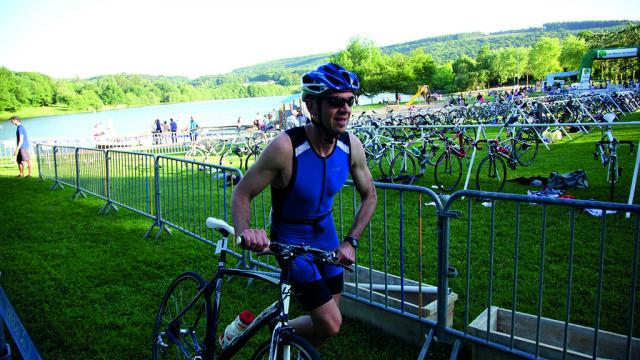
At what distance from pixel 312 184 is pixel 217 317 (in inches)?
39.1

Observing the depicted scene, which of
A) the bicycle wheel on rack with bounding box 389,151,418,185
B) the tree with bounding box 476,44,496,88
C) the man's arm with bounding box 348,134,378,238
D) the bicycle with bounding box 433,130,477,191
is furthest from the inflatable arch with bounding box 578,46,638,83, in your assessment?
the tree with bounding box 476,44,496,88

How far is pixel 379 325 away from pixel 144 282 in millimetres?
3241

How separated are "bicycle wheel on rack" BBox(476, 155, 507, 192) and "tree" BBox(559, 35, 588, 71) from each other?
350ft

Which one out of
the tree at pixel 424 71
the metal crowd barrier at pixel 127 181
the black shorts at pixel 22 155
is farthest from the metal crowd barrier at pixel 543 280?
the tree at pixel 424 71

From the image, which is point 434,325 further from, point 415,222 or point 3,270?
point 3,270

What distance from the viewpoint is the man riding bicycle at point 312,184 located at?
2.54 meters

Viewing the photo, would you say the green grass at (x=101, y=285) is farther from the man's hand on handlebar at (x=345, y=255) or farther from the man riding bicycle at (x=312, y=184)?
the man's hand on handlebar at (x=345, y=255)

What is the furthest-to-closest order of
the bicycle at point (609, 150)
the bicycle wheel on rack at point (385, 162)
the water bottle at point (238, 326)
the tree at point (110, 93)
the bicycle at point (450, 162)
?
1. the tree at point (110, 93)
2. the bicycle wheel on rack at point (385, 162)
3. the bicycle at point (450, 162)
4. the bicycle at point (609, 150)
5. the water bottle at point (238, 326)

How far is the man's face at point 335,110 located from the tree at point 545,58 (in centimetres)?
12570

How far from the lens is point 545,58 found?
374 ft

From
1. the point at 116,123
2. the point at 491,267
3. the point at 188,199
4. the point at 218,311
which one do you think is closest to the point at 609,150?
the point at 491,267

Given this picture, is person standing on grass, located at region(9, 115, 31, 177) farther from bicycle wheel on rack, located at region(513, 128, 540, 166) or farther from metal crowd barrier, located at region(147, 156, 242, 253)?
bicycle wheel on rack, located at region(513, 128, 540, 166)

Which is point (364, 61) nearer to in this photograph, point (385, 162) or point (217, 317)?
point (385, 162)

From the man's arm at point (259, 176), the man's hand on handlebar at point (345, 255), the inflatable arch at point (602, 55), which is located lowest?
the man's hand on handlebar at point (345, 255)
